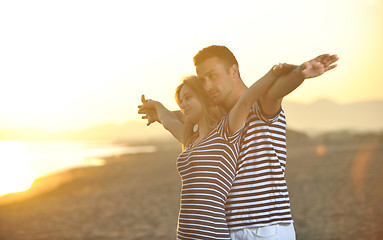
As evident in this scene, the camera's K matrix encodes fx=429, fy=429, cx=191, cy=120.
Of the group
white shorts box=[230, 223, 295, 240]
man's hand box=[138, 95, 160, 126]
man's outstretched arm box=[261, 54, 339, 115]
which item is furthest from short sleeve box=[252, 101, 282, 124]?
man's hand box=[138, 95, 160, 126]

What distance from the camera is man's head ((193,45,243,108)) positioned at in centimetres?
323

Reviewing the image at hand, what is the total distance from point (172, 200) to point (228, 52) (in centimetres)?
1269

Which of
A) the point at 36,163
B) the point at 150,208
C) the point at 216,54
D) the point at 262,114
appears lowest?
the point at 262,114

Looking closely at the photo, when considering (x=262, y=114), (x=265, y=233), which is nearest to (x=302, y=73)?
(x=262, y=114)

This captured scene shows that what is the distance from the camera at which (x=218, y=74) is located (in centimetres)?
324

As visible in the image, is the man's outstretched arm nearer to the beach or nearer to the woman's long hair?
the woman's long hair

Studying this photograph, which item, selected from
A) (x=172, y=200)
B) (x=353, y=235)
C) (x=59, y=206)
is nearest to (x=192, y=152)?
(x=353, y=235)

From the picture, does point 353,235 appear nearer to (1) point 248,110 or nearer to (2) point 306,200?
(2) point 306,200

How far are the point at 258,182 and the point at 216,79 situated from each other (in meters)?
0.83

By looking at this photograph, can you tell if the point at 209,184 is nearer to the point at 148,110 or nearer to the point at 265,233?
the point at 265,233

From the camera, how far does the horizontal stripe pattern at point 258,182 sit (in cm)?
301

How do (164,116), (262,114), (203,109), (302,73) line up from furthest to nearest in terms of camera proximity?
(164,116) < (203,109) < (262,114) < (302,73)

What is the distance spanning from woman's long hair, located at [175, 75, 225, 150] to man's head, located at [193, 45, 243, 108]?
0.07m

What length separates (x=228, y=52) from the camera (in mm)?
3328
